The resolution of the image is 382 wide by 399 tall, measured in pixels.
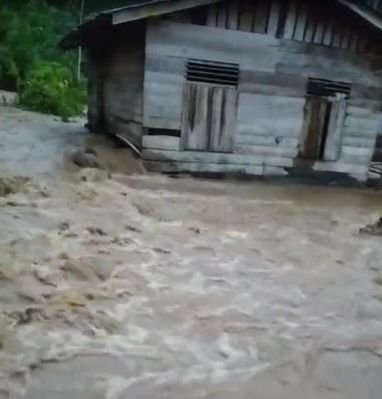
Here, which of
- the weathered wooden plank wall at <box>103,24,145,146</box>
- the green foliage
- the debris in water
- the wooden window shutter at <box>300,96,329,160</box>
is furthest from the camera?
the green foliage

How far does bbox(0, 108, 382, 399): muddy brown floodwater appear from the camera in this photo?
341 cm

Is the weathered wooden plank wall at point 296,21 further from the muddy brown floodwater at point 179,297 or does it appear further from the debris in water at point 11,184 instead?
the debris in water at point 11,184

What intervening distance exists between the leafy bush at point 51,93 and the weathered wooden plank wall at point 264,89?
389 inches

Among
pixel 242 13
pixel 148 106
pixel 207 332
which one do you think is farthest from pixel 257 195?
pixel 207 332

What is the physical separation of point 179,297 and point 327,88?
7.48 meters

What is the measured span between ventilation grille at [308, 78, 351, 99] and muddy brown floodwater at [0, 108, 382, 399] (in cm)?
310

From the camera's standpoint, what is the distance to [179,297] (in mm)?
4621

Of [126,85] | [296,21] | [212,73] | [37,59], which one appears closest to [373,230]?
[212,73]

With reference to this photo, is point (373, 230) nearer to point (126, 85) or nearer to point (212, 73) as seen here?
point (212, 73)

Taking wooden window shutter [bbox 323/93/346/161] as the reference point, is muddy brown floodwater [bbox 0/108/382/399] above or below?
below

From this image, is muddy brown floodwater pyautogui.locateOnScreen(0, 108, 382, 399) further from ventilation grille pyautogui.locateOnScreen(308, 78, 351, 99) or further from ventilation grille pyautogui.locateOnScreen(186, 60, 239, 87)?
ventilation grille pyautogui.locateOnScreen(308, 78, 351, 99)

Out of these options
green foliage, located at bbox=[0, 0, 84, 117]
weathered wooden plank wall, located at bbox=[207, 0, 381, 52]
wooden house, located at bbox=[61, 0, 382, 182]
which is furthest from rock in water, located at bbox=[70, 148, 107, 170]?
green foliage, located at bbox=[0, 0, 84, 117]

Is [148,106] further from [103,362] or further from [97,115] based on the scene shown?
[103,362]

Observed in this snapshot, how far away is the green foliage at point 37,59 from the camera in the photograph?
19.2 meters
